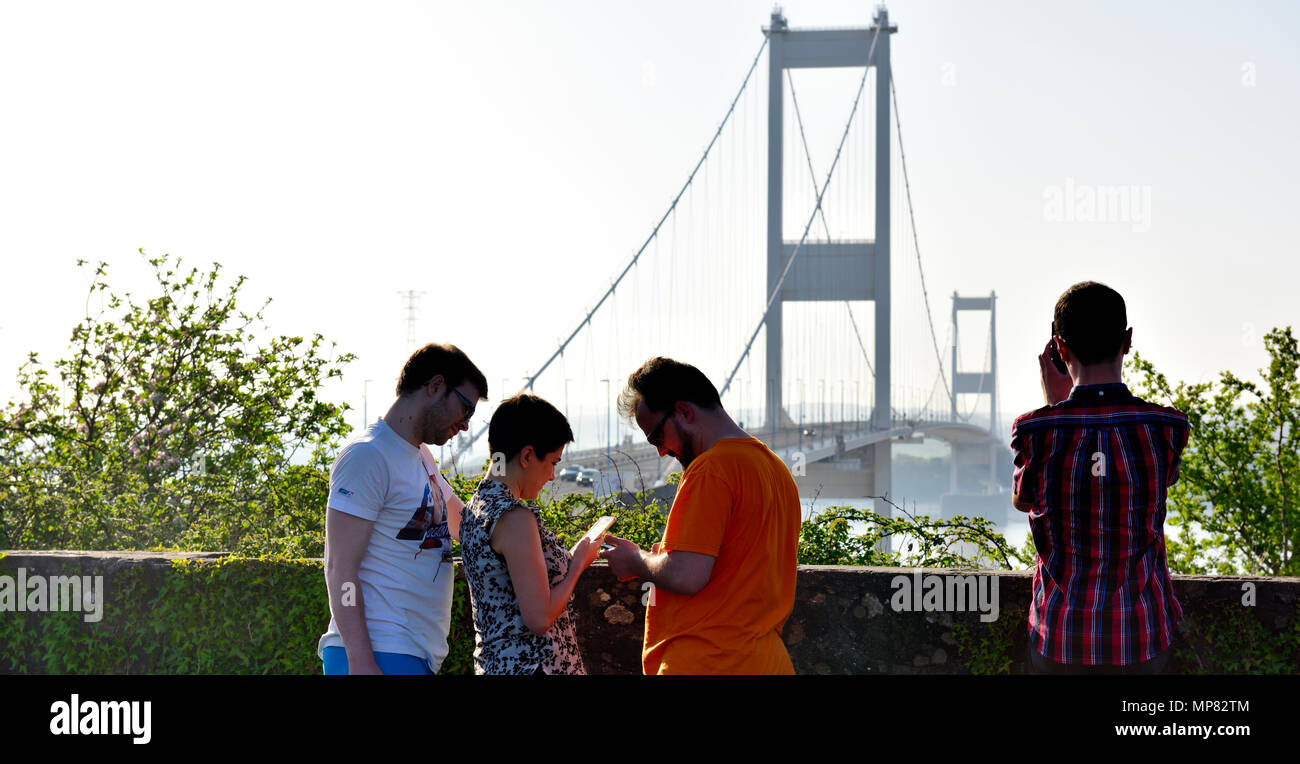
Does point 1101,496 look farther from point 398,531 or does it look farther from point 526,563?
point 398,531

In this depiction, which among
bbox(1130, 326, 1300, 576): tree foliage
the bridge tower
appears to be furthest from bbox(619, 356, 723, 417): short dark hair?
the bridge tower

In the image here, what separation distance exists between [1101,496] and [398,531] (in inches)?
49.6

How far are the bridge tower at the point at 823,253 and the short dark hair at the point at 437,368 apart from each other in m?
21.4

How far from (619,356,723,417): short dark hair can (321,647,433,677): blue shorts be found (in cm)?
64

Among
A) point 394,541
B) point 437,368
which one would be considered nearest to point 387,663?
point 394,541

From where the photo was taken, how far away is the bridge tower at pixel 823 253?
24812 mm

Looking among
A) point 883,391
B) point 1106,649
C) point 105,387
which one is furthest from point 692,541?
point 883,391

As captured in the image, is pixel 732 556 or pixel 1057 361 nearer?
pixel 732 556

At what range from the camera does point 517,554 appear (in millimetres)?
1826

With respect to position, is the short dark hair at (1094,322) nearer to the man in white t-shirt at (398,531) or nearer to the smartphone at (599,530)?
the smartphone at (599,530)

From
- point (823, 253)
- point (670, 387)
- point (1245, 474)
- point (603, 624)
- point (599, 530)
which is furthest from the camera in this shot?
point (823, 253)
